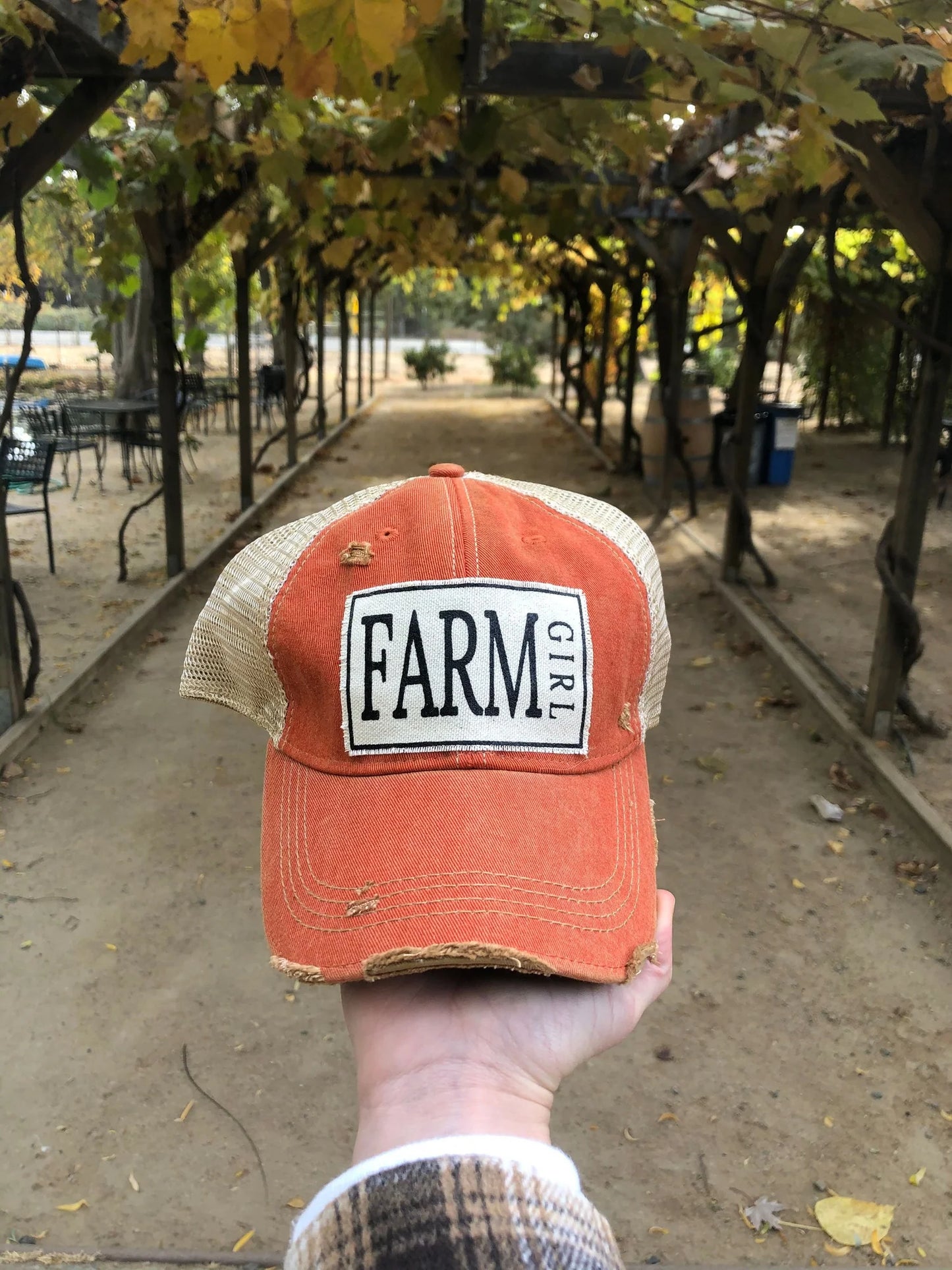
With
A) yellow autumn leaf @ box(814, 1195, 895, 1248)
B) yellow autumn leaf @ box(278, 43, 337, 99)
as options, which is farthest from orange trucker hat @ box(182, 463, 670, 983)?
yellow autumn leaf @ box(278, 43, 337, 99)

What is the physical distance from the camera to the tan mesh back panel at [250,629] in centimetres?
106

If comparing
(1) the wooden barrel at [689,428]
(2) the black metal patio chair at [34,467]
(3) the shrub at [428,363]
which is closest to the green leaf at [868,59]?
(2) the black metal patio chair at [34,467]

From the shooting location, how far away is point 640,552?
1.14 metres

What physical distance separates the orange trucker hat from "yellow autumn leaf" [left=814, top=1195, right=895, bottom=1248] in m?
1.97

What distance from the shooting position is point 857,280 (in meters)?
14.0

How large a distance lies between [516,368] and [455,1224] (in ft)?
82.5

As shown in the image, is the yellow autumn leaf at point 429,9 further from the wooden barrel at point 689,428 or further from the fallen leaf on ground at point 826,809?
the wooden barrel at point 689,428

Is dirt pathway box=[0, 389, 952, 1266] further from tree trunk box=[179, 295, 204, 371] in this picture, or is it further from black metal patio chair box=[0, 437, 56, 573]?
tree trunk box=[179, 295, 204, 371]

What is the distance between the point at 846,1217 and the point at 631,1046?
768mm

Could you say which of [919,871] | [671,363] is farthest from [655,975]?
[671,363]

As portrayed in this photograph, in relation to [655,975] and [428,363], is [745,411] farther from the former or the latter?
[428,363]

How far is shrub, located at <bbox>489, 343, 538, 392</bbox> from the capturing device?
24.7 meters

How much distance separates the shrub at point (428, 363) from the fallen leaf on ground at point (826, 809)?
21684 mm

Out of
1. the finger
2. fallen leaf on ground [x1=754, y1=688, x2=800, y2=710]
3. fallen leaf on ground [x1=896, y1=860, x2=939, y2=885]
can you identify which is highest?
the finger
